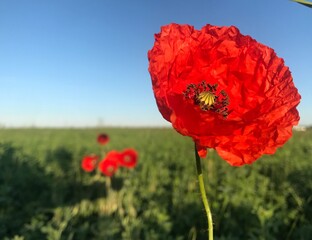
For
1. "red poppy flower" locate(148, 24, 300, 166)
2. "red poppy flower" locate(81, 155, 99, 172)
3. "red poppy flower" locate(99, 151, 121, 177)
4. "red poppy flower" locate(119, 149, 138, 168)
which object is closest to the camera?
"red poppy flower" locate(148, 24, 300, 166)

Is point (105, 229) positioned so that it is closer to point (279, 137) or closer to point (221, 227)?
point (221, 227)

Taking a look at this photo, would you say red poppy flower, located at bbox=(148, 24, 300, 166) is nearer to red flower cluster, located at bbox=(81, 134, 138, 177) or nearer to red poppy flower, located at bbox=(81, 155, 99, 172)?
red flower cluster, located at bbox=(81, 134, 138, 177)

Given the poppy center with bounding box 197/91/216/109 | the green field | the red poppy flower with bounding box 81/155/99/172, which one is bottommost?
the green field

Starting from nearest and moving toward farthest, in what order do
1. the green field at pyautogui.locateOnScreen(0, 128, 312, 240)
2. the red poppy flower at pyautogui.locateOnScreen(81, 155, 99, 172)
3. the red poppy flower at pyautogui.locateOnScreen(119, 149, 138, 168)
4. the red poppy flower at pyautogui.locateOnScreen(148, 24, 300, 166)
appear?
1. the red poppy flower at pyautogui.locateOnScreen(148, 24, 300, 166)
2. the green field at pyautogui.locateOnScreen(0, 128, 312, 240)
3. the red poppy flower at pyautogui.locateOnScreen(119, 149, 138, 168)
4. the red poppy flower at pyautogui.locateOnScreen(81, 155, 99, 172)

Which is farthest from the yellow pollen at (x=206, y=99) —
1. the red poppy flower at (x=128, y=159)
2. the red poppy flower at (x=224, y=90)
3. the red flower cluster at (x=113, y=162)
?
the red poppy flower at (x=128, y=159)

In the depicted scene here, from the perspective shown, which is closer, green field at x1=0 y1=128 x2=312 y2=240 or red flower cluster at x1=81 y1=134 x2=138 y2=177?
green field at x1=0 y1=128 x2=312 y2=240

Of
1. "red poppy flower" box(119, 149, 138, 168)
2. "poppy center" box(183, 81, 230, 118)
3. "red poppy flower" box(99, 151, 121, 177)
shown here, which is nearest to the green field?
"red poppy flower" box(99, 151, 121, 177)

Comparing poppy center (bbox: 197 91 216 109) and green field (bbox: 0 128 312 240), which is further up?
poppy center (bbox: 197 91 216 109)

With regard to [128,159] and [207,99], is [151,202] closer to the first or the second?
[128,159]
